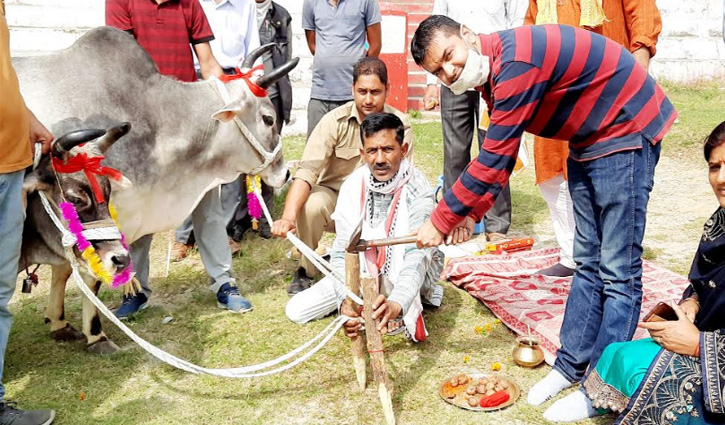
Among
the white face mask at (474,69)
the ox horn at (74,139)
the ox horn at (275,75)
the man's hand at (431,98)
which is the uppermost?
the white face mask at (474,69)

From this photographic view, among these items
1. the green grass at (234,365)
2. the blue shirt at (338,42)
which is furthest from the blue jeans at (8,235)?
the blue shirt at (338,42)

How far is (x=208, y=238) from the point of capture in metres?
5.00

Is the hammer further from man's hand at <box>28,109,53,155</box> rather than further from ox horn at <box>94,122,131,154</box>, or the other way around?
man's hand at <box>28,109,53,155</box>

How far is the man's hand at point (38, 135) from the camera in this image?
355 centimetres

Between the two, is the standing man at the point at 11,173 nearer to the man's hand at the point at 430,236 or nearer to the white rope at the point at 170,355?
the white rope at the point at 170,355

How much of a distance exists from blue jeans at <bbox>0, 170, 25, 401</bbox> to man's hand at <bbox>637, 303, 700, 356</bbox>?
111 inches

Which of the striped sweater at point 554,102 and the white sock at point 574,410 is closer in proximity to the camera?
the striped sweater at point 554,102

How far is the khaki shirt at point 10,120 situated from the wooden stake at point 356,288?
1577mm

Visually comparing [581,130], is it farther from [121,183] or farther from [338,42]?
[338,42]

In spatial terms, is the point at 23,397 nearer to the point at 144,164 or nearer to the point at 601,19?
the point at 144,164

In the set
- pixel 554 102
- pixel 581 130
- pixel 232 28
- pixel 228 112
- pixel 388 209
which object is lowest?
pixel 388 209

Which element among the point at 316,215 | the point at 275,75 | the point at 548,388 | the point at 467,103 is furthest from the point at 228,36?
the point at 548,388

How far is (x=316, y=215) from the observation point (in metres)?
5.05

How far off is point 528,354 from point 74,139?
2629 mm
